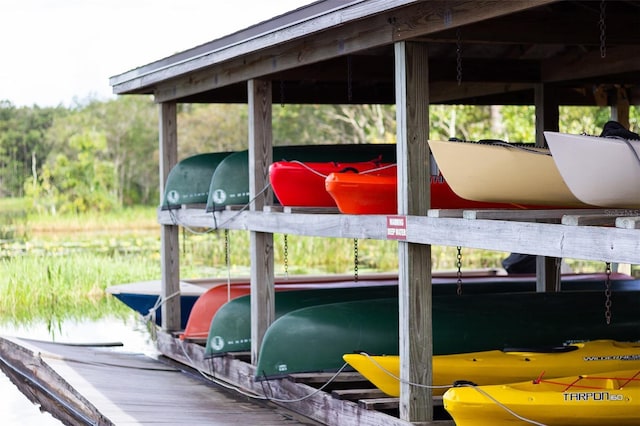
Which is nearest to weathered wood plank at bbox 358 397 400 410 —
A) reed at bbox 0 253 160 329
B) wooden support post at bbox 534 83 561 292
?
wooden support post at bbox 534 83 561 292

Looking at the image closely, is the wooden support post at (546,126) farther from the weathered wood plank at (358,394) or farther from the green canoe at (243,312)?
the weathered wood plank at (358,394)

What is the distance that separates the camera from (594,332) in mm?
7832

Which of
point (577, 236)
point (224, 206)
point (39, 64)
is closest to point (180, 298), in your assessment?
point (224, 206)

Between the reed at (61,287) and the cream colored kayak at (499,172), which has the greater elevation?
the cream colored kayak at (499,172)

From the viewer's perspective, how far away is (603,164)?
17.0ft

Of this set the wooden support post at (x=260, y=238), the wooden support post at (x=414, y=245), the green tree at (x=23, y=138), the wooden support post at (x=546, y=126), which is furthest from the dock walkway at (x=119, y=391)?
the green tree at (x=23, y=138)

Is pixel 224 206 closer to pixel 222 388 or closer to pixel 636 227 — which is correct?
pixel 222 388

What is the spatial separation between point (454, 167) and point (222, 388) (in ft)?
12.2

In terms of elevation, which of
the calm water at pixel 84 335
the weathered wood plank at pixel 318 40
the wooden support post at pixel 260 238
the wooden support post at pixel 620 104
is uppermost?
the weathered wood plank at pixel 318 40

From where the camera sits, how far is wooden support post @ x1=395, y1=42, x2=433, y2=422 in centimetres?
637

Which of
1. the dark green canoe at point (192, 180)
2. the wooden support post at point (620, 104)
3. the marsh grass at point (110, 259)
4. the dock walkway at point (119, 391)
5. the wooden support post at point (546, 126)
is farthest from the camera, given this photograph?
the marsh grass at point (110, 259)

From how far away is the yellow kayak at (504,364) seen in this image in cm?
675

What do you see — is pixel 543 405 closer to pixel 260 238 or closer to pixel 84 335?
pixel 260 238

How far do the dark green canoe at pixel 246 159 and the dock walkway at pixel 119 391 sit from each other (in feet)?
4.99
